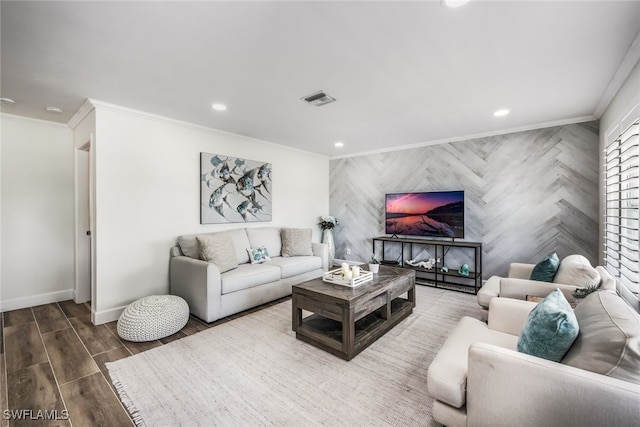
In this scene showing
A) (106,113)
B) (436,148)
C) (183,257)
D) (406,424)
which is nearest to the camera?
(406,424)

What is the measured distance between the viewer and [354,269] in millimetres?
2832

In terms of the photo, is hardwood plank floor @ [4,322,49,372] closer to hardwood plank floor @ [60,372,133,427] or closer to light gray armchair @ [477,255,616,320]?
hardwood plank floor @ [60,372,133,427]

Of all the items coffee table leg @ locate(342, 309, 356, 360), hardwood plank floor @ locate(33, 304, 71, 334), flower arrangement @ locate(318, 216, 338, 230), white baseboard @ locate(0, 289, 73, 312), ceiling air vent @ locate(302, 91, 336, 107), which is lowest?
hardwood plank floor @ locate(33, 304, 71, 334)

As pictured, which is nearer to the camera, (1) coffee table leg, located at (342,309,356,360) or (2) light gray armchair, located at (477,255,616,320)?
(2) light gray armchair, located at (477,255,616,320)

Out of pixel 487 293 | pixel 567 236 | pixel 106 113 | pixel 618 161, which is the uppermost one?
pixel 106 113

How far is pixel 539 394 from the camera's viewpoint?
1.15 metres

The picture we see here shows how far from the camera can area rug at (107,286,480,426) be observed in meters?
1.66

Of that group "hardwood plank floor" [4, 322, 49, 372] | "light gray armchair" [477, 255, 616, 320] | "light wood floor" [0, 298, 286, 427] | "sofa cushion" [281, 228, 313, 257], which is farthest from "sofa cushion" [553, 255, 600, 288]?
"hardwood plank floor" [4, 322, 49, 372]

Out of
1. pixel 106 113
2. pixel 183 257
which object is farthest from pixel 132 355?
pixel 106 113

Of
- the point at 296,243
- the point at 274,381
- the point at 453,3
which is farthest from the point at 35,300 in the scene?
the point at 453,3

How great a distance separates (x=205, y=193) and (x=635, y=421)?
4.21 meters

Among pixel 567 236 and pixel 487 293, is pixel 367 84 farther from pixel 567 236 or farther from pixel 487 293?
pixel 567 236

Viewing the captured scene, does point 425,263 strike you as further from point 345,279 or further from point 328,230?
point 345,279

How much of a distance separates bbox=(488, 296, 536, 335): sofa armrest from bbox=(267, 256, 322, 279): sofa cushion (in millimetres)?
2584
